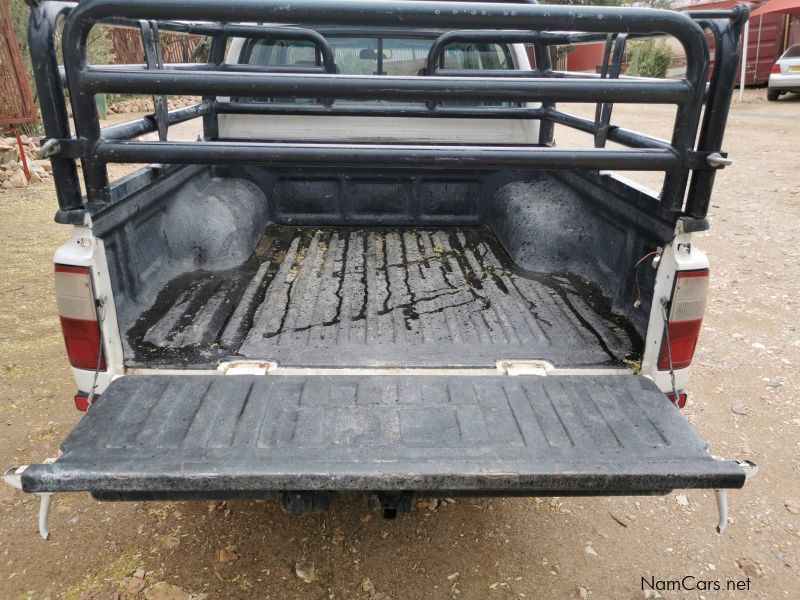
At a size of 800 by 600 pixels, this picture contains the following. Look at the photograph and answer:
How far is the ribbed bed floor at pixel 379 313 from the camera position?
2404 millimetres

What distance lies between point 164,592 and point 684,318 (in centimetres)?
213

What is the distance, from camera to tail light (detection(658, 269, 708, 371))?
Result: 207cm

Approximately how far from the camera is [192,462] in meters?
1.72

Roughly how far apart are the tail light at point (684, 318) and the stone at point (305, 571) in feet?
4.98

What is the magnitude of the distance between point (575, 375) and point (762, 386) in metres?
2.11

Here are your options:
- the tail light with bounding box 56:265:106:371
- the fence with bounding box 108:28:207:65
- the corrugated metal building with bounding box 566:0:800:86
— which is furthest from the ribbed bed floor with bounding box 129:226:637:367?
the corrugated metal building with bounding box 566:0:800:86

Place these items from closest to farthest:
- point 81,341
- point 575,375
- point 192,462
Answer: point 192,462 < point 81,341 < point 575,375

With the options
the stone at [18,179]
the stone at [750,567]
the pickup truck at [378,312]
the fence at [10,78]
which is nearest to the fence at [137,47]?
the fence at [10,78]

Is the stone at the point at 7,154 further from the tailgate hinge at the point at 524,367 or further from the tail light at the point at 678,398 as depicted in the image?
the tail light at the point at 678,398

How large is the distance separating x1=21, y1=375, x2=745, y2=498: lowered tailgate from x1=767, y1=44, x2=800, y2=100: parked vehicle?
59.5ft

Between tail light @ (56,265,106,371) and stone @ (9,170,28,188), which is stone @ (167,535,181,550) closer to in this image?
tail light @ (56,265,106,371)

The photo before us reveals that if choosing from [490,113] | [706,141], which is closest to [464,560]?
[706,141]

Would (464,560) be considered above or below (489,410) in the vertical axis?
below

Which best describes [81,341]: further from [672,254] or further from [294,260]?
[672,254]
